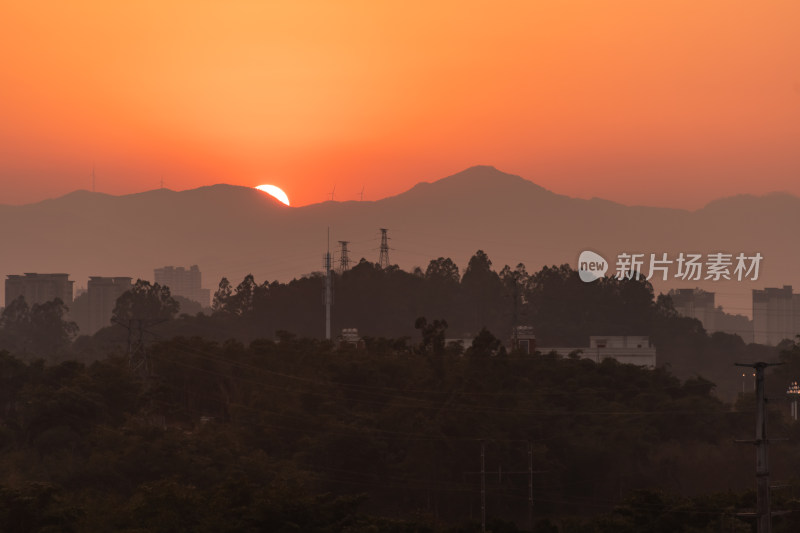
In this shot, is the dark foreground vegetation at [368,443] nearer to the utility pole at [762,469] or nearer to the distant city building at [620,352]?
the utility pole at [762,469]

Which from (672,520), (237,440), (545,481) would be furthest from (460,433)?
(672,520)

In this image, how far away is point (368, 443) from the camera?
81.4 metres

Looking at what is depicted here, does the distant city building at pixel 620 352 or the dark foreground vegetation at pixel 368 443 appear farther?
the distant city building at pixel 620 352

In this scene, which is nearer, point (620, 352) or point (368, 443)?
point (368, 443)

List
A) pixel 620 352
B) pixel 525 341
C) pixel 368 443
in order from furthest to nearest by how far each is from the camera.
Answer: pixel 620 352 < pixel 525 341 < pixel 368 443

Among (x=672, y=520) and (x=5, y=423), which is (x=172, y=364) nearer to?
(x=5, y=423)

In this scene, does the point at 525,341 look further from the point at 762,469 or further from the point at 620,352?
the point at 762,469

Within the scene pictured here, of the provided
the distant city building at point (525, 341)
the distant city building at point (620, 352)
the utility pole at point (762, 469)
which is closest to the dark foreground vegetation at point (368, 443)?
the distant city building at point (525, 341)

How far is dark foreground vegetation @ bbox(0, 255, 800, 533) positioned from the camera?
56.0m

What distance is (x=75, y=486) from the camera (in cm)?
7038

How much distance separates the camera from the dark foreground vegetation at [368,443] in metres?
56.0

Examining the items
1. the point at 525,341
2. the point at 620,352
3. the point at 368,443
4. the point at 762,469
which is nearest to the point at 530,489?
the point at 368,443

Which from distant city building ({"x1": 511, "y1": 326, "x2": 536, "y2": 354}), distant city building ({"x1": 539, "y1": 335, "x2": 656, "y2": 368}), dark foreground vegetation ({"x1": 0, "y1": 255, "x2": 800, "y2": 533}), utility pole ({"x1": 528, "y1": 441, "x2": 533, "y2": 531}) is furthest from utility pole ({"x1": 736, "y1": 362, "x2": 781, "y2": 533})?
distant city building ({"x1": 539, "y1": 335, "x2": 656, "y2": 368})

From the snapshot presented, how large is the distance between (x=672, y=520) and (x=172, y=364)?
47383 mm
